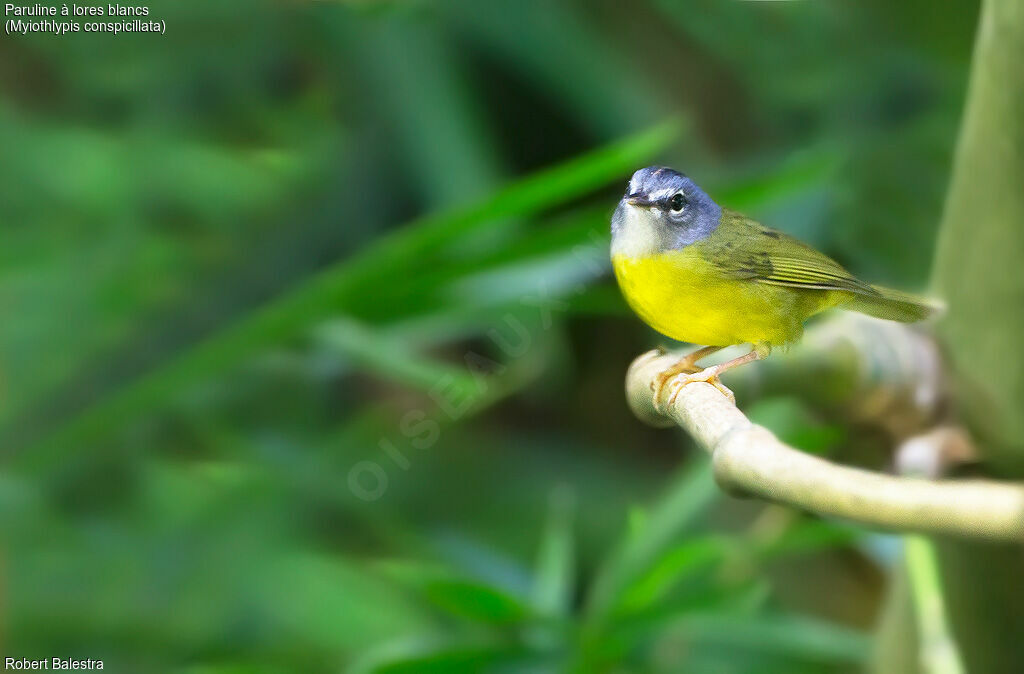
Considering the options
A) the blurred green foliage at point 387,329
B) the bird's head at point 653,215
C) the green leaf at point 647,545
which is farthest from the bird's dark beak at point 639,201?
the green leaf at point 647,545

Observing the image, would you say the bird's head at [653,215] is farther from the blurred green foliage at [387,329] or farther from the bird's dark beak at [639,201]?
the blurred green foliage at [387,329]

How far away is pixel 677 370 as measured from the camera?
2.87 feet

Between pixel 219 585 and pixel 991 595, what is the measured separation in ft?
6.24

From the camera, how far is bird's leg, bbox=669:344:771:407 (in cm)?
79

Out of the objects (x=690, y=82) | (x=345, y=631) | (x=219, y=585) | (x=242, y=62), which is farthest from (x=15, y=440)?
(x=690, y=82)

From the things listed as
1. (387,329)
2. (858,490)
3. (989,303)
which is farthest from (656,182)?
(387,329)

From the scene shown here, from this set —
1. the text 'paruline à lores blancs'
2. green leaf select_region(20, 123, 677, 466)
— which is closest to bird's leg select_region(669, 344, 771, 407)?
green leaf select_region(20, 123, 677, 466)

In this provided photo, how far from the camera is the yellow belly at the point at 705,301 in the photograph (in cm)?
76

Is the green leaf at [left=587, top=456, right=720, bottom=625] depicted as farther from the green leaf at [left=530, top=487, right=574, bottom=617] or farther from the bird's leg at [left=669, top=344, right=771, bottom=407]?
the bird's leg at [left=669, top=344, right=771, bottom=407]

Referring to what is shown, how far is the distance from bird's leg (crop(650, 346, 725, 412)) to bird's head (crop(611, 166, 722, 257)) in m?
0.09

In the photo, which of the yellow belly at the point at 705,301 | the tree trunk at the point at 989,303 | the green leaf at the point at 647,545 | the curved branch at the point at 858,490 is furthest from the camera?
the green leaf at the point at 647,545

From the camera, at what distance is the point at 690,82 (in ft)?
10.7

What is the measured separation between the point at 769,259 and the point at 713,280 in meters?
0.10

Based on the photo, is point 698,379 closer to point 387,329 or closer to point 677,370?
point 677,370
